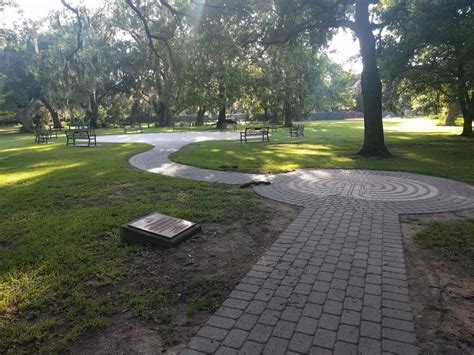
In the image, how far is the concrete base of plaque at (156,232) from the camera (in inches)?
172

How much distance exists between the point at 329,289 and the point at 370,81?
10.5 m

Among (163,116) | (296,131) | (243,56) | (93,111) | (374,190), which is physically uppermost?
(243,56)

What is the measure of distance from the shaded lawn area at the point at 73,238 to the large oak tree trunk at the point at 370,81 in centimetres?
714

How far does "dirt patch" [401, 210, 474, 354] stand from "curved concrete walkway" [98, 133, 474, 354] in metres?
0.10

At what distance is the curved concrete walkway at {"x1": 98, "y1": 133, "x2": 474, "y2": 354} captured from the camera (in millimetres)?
2518

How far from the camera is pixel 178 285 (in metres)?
3.45

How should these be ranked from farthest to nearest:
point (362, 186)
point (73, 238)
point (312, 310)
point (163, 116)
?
1. point (163, 116)
2. point (362, 186)
3. point (73, 238)
4. point (312, 310)

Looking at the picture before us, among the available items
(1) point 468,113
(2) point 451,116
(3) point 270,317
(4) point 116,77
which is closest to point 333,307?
(3) point 270,317

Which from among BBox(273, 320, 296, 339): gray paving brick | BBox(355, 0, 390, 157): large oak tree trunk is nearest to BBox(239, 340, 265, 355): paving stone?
BBox(273, 320, 296, 339): gray paving brick

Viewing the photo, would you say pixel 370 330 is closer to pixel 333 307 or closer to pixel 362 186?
pixel 333 307

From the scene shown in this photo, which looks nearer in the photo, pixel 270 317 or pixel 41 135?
pixel 270 317

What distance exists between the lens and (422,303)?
3.01 m

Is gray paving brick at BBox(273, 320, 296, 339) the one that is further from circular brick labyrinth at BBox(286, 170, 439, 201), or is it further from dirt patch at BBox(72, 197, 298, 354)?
circular brick labyrinth at BBox(286, 170, 439, 201)

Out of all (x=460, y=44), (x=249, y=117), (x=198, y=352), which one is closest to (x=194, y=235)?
(x=198, y=352)
